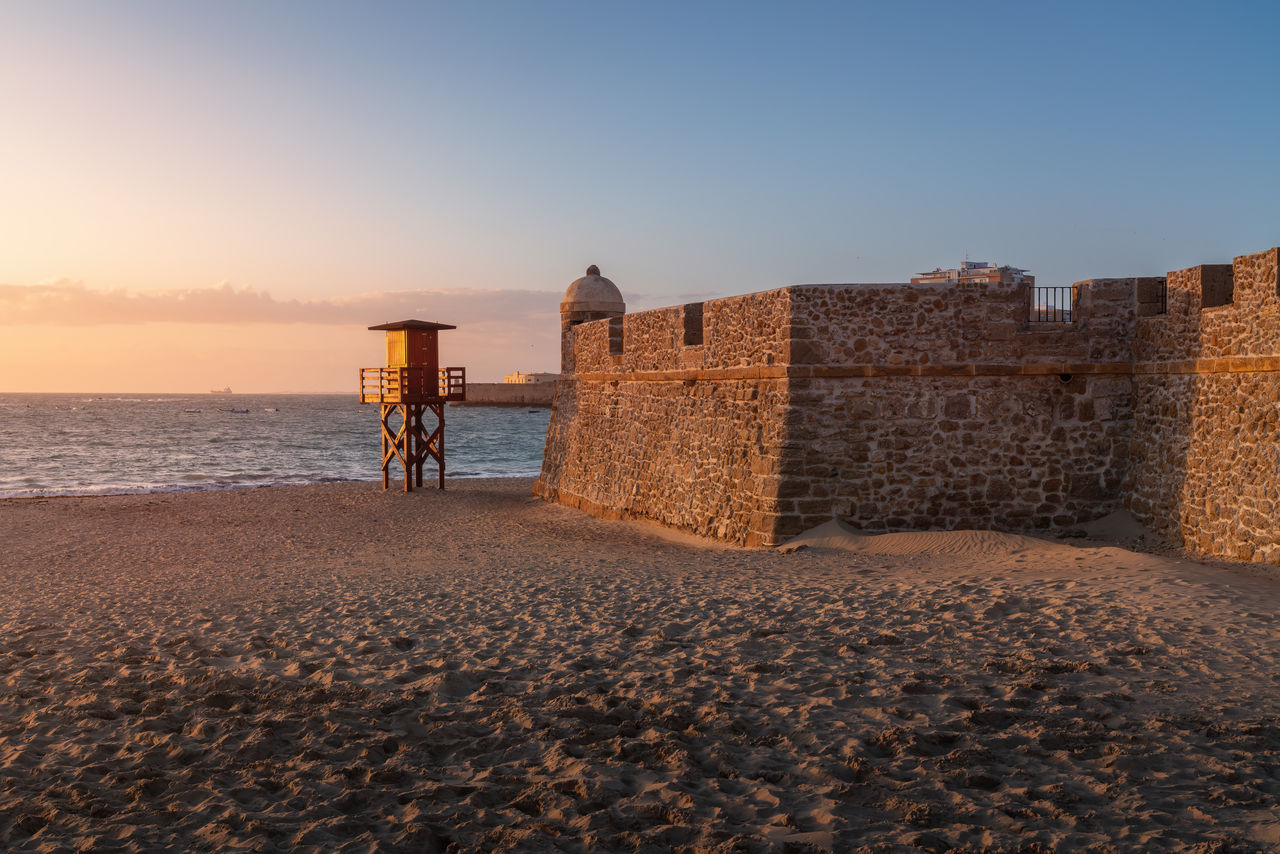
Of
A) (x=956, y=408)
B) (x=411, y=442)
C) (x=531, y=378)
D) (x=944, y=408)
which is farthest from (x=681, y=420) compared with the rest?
(x=531, y=378)

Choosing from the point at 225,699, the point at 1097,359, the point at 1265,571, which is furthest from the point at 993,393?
the point at 225,699

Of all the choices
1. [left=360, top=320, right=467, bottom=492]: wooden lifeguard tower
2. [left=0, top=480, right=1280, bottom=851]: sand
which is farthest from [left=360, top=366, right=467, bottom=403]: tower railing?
[left=0, top=480, right=1280, bottom=851]: sand

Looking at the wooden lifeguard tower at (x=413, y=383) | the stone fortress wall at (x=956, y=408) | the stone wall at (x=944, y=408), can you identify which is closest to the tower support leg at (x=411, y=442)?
the wooden lifeguard tower at (x=413, y=383)

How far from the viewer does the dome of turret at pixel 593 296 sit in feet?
68.6

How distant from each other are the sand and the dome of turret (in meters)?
10.8

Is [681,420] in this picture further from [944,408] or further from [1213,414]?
[1213,414]

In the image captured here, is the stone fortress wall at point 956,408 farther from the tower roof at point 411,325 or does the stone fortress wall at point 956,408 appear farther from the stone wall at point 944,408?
the tower roof at point 411,325

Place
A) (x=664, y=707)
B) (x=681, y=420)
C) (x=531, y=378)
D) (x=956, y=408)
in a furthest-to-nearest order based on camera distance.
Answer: (x=531, y=378)
(x=681, y=420)
(x=956, y=408)
(x=664, y=707)

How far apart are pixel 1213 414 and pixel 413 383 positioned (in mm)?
18461

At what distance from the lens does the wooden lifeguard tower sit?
23.9 metres

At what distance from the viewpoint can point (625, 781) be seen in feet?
16.0

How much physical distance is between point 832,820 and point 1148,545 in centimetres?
882

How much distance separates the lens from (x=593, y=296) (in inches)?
825

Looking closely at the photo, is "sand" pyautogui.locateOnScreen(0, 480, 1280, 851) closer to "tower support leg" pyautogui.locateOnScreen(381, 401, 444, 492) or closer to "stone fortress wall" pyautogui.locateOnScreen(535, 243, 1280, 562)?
"stone fortress wall" pyautogui.locateOnScreen(535, 243, 1280, 562)
